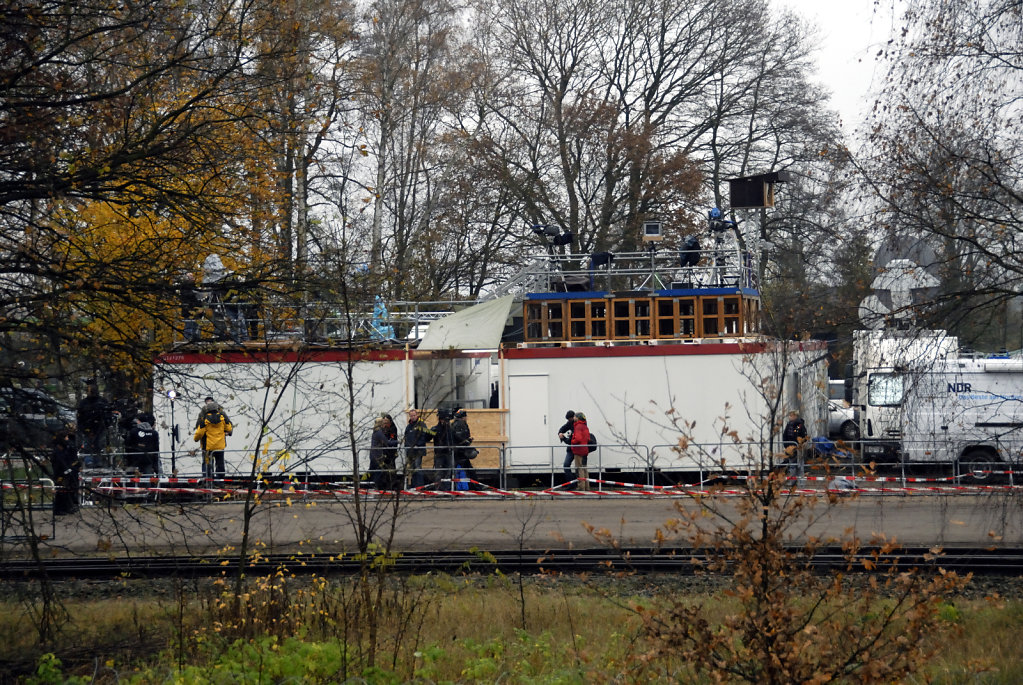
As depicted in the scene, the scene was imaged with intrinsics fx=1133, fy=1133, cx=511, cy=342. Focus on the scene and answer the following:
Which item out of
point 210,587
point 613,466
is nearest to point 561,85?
point 613,466

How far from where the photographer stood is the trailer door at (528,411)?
2520cm

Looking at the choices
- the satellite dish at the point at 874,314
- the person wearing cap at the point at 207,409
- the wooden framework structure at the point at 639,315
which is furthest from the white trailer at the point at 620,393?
the satellite dish at the point at 874,314

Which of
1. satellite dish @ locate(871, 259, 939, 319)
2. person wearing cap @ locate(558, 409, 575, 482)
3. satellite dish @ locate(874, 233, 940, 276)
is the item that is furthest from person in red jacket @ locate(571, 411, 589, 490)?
satellite dish @ locate(874, 233, 940, 276)

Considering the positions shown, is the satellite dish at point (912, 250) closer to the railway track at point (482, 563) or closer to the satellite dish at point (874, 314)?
the satellite dish at point (874, 314)

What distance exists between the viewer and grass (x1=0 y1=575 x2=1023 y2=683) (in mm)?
9312

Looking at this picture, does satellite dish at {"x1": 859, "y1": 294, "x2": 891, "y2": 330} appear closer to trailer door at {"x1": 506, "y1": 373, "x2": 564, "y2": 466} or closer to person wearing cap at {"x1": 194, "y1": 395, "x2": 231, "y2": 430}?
person wearing cap at {"x1": 194, "y1": 395, "x2": 231, "y2": 430}

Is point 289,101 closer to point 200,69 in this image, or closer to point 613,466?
point 200,69

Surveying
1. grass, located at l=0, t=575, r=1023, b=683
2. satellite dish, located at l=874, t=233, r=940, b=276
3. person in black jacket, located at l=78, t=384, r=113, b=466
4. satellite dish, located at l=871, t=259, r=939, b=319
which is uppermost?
satellite dish, located at l=874, t=233, r=940, b=276

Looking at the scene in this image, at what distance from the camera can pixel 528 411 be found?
25.3 metres

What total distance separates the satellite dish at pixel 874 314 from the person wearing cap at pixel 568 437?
1196 cm

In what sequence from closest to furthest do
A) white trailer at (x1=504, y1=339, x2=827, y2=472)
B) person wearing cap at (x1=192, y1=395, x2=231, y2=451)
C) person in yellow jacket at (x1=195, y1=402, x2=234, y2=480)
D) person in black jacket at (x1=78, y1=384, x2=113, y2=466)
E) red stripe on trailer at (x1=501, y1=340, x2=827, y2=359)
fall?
person in black jacket at (x1=78, y1=384, x2=113, y2=466) < person wearing cap at (x1=192, y1=395, x2=231, y2=451) < person in yellow jacket at (x1=195, y1=402, x2=234, y2=480) < white trailer at (x1=504, y1=339, x2=827, y2=472) < red stripe on trailer at (x1=501, y1=340, x2=827, y2=359)

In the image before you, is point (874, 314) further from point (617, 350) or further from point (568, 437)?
point (617, 350)

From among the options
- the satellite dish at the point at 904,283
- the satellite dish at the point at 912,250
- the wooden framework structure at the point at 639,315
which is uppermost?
the wooden framework structure at the point at 639,315

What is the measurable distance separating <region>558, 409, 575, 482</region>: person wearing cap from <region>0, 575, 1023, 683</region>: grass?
850 cm
